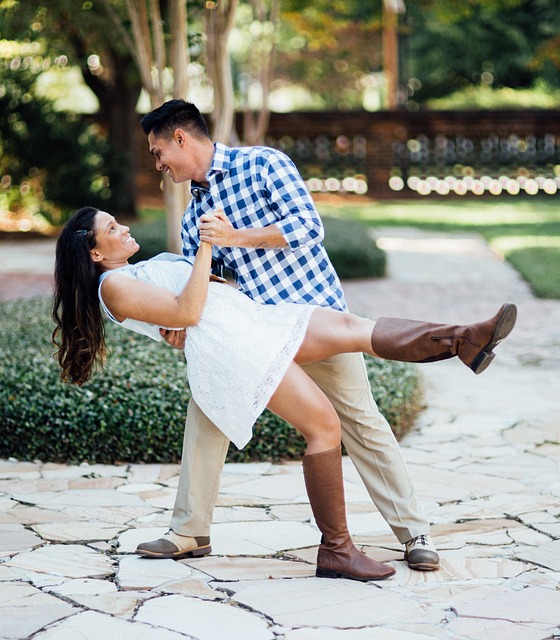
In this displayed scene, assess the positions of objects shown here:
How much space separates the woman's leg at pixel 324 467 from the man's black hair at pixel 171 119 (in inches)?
36.1

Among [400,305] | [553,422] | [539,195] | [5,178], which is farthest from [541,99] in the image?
[553,422]

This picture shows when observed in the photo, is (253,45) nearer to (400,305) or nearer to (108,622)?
(400,305)

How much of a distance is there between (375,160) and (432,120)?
151 cm

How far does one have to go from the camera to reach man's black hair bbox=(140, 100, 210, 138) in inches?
150

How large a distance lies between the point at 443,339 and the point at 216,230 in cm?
83

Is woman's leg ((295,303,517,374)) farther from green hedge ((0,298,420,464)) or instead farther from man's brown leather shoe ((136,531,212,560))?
Result: green hedge ((0,298,420,464))

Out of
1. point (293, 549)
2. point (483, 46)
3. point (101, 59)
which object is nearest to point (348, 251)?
point (101, 59)

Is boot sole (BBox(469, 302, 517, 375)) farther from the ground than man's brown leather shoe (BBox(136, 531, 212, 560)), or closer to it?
farther from the ground

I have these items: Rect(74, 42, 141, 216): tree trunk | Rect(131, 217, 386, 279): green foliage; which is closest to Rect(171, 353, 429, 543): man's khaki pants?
Rect(131, 217, 386, 279): green foliage

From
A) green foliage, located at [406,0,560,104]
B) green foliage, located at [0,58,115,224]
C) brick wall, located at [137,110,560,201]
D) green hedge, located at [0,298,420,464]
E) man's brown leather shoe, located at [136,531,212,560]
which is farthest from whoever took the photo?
green foliage, located at [406,0,560,104]

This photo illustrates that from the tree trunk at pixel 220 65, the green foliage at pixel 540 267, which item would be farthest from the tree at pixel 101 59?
the green foliage at pixel 540 267

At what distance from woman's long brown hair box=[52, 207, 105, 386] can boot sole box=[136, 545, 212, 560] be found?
0.68 m

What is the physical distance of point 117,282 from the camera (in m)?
3.77

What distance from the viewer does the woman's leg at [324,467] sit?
368 centimetres
